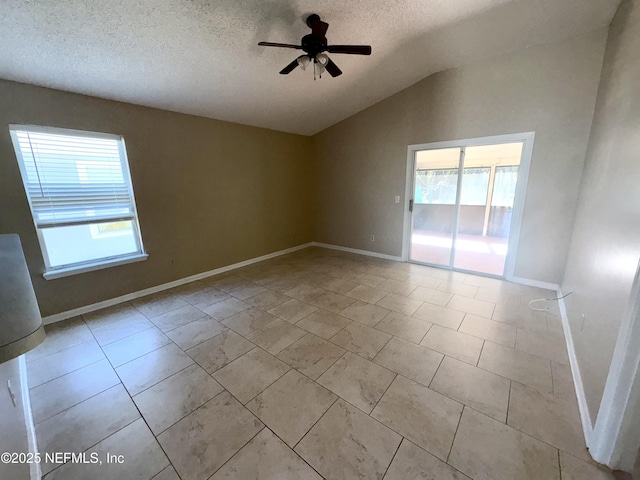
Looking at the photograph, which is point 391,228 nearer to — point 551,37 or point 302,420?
point 551,37

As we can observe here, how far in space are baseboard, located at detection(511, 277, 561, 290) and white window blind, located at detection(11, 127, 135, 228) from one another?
17.8 feet

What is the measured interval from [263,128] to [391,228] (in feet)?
9.98

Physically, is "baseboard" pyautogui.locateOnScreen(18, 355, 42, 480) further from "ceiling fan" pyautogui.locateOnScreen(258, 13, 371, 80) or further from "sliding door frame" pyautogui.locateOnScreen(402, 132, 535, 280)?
"sliding door frame" pyautogui.locateOnScreen(402, 132, 535, 280)

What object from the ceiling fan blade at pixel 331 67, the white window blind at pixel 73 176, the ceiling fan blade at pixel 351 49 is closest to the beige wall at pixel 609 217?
the ceiling fan blade at pixel 351 49

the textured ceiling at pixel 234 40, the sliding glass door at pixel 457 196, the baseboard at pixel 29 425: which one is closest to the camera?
the baseboard at pixel 29 425

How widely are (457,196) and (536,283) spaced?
1.63 metres

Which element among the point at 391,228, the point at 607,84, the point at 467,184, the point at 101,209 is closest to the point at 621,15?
the point at 607,84

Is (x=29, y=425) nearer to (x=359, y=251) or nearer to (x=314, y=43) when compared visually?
(x=314, y=43)

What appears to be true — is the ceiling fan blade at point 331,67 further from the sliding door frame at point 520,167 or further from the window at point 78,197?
the window at point 78,197

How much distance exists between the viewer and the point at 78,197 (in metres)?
2.77

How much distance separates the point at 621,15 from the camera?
2.21 metres

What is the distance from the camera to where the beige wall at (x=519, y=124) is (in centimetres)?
288

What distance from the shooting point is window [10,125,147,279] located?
8.22 feet

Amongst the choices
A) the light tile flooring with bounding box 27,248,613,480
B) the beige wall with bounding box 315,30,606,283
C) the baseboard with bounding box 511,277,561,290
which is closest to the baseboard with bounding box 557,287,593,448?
the light tile flooring with bounding box 27,248,613,480
